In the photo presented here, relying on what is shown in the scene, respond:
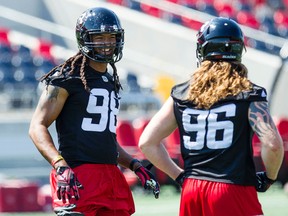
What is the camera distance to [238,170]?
5.25 meters

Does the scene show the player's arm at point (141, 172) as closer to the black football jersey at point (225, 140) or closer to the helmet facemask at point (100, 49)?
the helmet facemask at point (100, 49)

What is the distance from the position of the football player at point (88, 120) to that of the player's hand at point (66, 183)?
14 cm

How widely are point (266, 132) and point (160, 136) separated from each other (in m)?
0.62

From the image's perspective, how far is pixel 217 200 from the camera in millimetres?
5176

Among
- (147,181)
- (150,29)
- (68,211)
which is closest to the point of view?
(68,211)

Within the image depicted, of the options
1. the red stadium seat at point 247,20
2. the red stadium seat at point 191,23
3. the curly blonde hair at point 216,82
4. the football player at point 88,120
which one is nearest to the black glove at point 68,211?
the football player at point 88,120

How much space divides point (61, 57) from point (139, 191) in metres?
6.67

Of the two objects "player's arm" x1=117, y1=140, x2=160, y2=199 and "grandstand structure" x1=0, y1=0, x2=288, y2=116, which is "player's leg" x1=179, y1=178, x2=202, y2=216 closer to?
"player's arm" x1=117, y1=140, x2=160, y2=199

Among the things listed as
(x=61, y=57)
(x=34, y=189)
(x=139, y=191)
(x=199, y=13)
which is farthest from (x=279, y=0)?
(x=34, y=189)

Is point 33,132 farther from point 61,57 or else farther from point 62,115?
point 61,57

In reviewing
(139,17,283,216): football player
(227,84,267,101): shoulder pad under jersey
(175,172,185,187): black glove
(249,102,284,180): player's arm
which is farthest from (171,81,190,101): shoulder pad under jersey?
(175,172,185,187): black glove

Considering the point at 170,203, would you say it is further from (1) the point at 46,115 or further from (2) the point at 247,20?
(2) the point at 247,20

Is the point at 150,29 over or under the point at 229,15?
under

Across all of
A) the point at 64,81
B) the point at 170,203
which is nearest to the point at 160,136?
the point at 64,81
